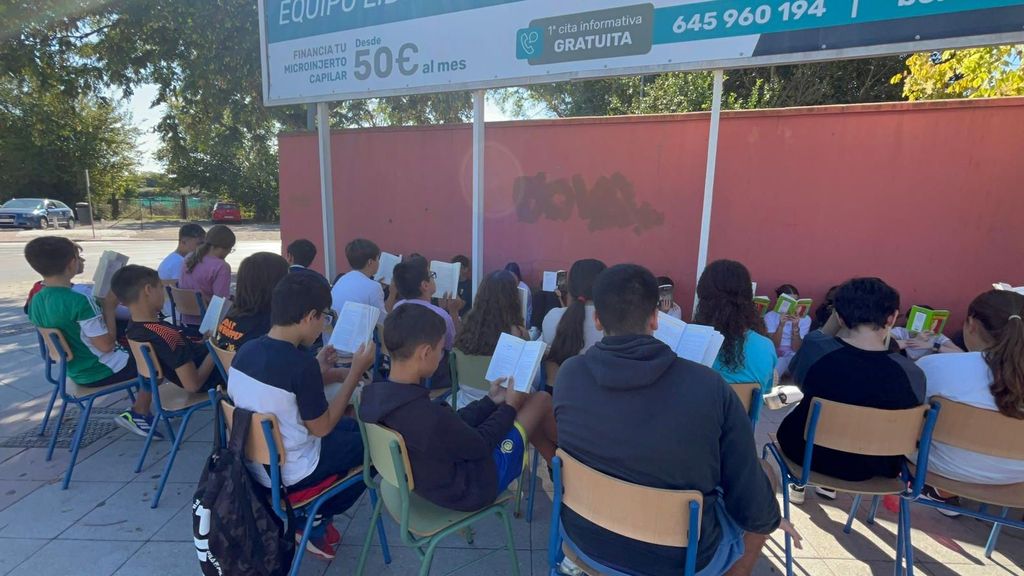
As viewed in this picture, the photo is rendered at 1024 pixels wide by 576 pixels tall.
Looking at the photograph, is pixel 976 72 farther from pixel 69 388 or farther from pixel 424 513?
pixel 69 388

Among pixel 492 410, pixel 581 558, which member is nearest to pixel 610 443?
pixel 581 558

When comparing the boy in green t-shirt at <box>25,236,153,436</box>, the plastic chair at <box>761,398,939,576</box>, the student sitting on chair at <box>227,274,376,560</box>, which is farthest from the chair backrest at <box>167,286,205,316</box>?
the plastic chair at <box>761,398,939,576</box>

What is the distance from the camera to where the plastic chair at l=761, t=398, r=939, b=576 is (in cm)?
208

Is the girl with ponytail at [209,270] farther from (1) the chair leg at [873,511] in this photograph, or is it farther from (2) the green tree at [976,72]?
(2) the green tree at [976,72]

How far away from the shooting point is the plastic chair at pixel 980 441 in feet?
6.68

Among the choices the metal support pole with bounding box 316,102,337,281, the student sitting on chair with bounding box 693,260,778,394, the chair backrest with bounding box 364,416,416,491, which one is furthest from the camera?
the metal support pole with bounding box 316,102,337,281

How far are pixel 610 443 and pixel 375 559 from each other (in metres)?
1.56

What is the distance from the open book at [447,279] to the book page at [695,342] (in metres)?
2.28

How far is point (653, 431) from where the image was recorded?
1.51 m

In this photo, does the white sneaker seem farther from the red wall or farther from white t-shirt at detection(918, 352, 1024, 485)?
the red wall

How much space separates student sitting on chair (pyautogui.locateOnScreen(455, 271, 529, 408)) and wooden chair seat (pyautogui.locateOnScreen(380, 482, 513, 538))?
0.81 meters

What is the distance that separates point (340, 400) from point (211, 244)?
3092 mm

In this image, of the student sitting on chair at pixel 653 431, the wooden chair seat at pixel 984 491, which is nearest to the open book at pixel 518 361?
the student sitting on chair at pixel 653 431

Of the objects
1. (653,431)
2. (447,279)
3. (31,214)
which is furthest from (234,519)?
(31,214)
